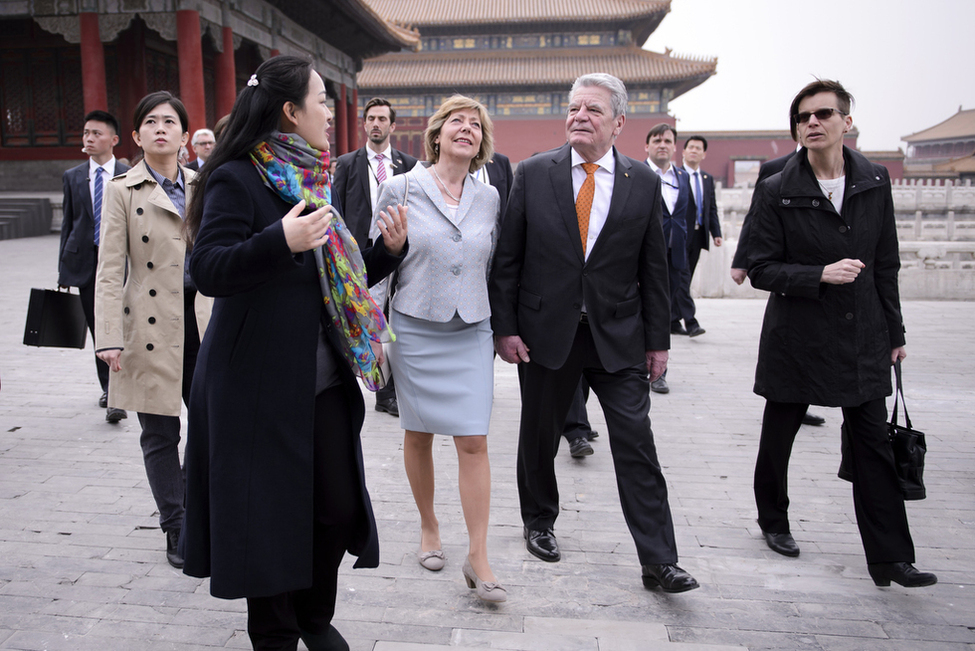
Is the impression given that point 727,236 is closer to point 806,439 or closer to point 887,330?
point 806,439

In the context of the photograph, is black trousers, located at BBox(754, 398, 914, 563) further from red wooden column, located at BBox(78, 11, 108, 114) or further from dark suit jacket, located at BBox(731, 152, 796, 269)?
red wooden column, located at BBox(78, 11, 108, 114)

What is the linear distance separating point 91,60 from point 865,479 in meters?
13.8

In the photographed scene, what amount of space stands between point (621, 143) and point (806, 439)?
77.3 ft

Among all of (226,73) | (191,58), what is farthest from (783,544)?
(226,73)

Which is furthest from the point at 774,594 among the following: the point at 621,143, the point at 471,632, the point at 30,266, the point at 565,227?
the point at 621,143

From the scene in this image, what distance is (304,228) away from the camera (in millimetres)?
1796

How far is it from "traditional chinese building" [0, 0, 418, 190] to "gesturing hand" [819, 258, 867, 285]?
12.3 metres

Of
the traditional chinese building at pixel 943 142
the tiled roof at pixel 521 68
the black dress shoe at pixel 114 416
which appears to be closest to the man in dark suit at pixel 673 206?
the black dress shoe at pixel 114 416

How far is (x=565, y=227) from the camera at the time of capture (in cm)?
285

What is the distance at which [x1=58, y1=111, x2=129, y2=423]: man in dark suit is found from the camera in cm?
469

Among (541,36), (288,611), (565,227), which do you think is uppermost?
(541,36)

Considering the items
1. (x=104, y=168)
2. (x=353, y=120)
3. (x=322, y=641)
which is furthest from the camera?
(x=353, y=120)

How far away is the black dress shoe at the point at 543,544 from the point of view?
2918mm

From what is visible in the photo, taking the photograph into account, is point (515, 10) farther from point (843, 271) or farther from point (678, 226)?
point (843, 271)
